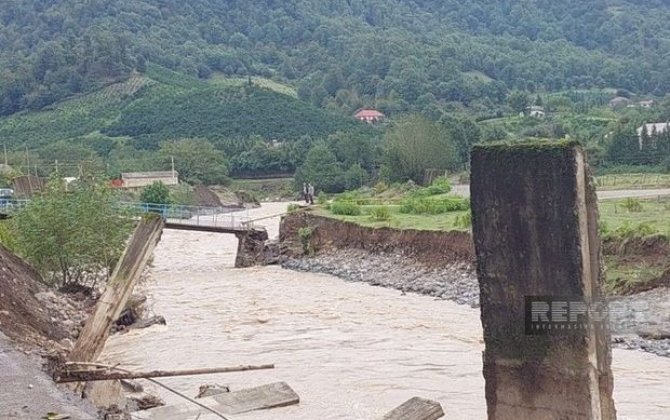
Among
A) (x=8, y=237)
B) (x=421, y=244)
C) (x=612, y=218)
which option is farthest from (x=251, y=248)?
(x=612, y=218)

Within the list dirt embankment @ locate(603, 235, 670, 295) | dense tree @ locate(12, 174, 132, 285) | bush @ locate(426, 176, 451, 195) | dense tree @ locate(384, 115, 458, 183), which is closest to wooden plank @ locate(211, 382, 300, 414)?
dirt embankment @ locate(603, 235, 670, 295)

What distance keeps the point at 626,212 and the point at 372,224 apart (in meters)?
10.8

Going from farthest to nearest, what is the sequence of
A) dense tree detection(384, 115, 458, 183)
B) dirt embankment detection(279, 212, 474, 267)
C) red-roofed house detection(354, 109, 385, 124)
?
red-roofed house detection(354, 109, 385, 124) → dense tree detection(384, 115, 458, 183) → dirt embankment detection(279, 212, 474, 267)

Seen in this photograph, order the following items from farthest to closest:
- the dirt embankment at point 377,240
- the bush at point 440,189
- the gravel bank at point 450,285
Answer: the bush at point 440,189, the dirt embankment at point 377,240, the gravel bank at point 450,285

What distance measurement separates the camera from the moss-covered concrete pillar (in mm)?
4777

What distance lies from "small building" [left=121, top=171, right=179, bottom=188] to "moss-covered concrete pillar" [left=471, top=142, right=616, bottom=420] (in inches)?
2731

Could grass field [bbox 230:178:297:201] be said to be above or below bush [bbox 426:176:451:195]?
below

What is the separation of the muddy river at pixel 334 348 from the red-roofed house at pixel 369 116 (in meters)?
106

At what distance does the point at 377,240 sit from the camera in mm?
36562

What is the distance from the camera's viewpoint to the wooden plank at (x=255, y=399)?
1159 centimetres

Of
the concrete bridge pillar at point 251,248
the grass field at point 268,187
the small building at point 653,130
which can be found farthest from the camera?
the grass field at point 268,187

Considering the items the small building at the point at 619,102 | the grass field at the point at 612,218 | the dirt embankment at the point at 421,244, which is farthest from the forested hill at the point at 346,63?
the grass field at the point at 612,218

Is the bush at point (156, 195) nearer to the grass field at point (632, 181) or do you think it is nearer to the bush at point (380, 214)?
the bush at point (380, 214)

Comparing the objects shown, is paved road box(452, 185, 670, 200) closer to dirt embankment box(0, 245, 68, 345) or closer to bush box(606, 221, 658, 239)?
bush box(606, 221, 658, 239)
